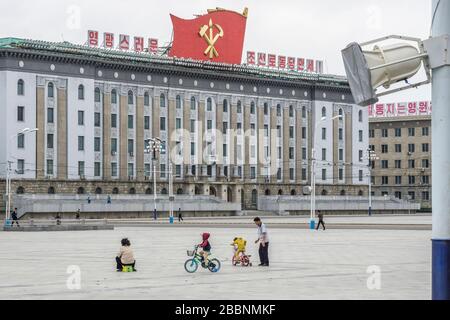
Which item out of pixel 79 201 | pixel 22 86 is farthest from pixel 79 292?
pixel 22 86

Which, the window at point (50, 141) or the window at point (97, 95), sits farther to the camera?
the window at point (97, 95)

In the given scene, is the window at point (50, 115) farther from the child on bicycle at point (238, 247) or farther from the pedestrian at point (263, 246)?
the pedestrian at point (263, 246)

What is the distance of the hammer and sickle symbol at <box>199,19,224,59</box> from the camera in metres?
119

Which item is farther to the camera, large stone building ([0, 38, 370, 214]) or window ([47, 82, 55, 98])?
window ([47, 82, 55, 98])

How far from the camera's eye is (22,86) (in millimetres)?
108750

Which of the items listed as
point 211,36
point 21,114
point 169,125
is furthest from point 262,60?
point 21,114

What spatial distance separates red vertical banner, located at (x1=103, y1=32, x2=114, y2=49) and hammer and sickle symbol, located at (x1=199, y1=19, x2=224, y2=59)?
1076 cm

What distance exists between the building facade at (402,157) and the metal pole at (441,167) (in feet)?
519

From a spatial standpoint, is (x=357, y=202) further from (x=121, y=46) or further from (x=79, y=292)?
(x=79, y=292)

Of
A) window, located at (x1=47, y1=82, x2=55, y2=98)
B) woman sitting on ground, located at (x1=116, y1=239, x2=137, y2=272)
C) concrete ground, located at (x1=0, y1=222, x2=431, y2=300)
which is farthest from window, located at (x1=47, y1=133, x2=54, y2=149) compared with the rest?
woman sitting on ground, located at (x1=116, y1=239, x2=137, y2=272)

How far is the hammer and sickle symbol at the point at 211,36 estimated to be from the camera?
391 feet

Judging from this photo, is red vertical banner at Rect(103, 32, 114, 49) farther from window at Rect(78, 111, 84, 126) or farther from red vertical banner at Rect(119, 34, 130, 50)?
window at Rect(78, 111, 84, 126)

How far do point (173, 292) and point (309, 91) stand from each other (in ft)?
400

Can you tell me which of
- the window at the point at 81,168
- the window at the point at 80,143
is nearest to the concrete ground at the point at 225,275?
the window at the point at 81,168
